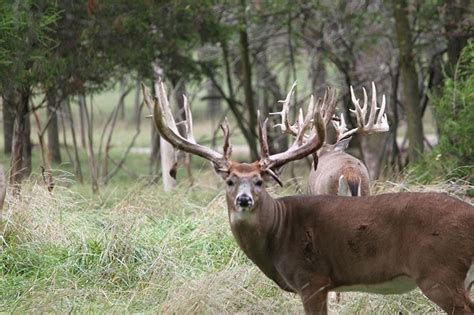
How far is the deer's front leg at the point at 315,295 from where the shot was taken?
7168 millimetres

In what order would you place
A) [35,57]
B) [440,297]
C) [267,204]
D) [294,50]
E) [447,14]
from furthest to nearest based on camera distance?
[294,50], [447,14], [35,57], [267,204], [440,297]

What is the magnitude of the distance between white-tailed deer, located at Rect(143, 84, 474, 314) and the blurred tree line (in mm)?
5251

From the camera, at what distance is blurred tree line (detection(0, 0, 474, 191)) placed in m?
13.4

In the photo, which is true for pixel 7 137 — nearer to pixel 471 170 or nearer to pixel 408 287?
pixel 471 170

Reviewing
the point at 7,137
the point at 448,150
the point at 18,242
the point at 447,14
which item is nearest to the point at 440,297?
the point at 18,242

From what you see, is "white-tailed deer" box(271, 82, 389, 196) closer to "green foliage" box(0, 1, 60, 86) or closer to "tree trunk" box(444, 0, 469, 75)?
"green foliage" box(0, 1, 60, 86)

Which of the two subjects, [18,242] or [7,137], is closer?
[18,242]

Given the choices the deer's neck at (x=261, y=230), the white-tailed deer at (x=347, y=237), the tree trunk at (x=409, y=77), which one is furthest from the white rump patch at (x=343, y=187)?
the tree trunk at (x=409, y=77)

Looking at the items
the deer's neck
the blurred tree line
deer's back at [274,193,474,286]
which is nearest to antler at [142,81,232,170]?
the deer's neck

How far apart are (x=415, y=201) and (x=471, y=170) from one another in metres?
5.48

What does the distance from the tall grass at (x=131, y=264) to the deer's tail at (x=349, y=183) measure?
96 centimetres

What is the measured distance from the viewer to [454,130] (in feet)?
43.3

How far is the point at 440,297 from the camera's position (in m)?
6.86

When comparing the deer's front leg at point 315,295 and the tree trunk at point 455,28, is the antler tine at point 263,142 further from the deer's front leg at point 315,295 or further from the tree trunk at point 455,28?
the tree trunk at point 455,28
